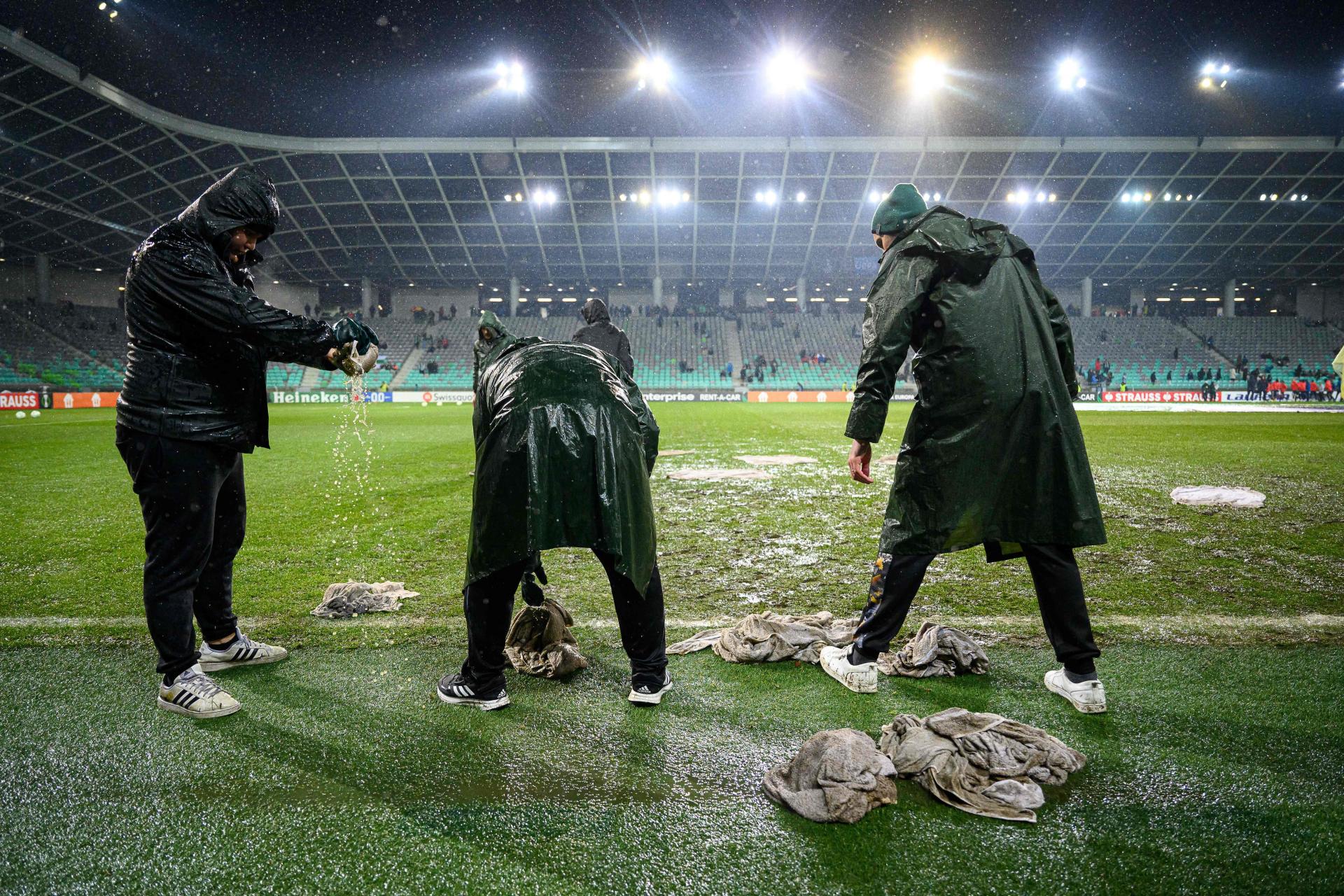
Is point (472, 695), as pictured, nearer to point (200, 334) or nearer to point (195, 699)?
point (195, 699)

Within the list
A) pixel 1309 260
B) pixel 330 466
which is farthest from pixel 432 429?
pixel 1309 260

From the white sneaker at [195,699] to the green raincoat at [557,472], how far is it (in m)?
1.13

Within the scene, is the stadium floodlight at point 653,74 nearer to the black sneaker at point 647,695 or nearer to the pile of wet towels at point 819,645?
the pile of wet towels at point 819,645

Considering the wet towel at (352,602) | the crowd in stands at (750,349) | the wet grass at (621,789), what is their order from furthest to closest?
the crowd in stands at (750,349)
the wet towel at (352,602)
the wet grass at (621,789)

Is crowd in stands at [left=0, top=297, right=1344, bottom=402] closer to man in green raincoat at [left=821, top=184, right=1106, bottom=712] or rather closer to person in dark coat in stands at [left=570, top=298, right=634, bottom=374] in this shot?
person in dark coat in stands at [left=570, top=298, right=634, bottom=374]

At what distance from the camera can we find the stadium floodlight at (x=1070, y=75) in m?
36.6

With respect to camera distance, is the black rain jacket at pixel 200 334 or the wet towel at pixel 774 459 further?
the wet towel at pixel 774 459

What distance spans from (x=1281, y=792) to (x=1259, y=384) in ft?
151

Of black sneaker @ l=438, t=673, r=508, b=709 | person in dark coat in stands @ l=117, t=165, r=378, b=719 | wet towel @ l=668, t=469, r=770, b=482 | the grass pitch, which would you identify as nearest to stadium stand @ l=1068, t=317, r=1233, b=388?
wet towel @ l=668, t=469, r=770, b=482

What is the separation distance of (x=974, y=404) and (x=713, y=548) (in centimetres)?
327

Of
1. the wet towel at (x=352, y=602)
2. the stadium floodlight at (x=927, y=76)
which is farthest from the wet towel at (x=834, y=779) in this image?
the stadium floodlight at (x=927, y=76)

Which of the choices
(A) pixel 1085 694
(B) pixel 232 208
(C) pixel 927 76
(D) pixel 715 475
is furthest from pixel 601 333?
(C) pixel 927 76

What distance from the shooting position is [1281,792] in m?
2.05

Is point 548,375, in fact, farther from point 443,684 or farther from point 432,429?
point 432,429
